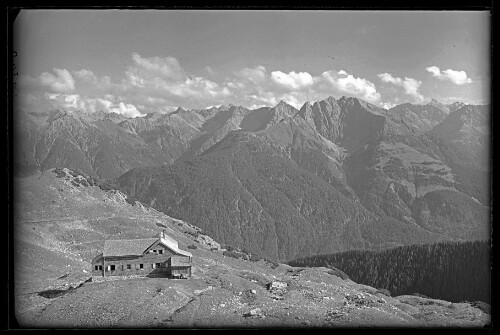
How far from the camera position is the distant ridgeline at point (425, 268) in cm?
1681

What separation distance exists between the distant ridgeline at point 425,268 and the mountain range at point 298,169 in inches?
12.6

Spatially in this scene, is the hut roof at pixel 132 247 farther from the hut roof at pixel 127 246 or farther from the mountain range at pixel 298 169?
the mountain range at pixel 298 169

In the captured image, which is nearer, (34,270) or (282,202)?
→ (34,270)

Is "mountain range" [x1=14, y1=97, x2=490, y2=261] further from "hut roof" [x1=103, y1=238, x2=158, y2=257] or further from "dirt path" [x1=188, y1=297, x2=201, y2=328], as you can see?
"dirt path" [x1=188, y1=297, x2=201, y2=328]

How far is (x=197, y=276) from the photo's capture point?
16891mm

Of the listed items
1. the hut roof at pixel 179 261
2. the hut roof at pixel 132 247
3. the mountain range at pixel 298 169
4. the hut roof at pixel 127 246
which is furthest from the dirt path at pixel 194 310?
the mountain range at pixel 298 169

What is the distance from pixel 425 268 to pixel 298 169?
5.06 m

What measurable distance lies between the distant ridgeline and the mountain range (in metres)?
0.32

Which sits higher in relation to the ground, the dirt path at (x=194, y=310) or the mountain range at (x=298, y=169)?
the mountain range at (x=298, y=169)

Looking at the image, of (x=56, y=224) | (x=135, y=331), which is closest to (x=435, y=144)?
Result: (x=135, y=331)

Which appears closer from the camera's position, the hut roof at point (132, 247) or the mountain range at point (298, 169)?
the hut roof at point (132, 247)
